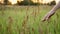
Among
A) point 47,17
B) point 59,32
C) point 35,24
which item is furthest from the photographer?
point 35,24

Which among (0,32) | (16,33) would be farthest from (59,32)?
(0,32)

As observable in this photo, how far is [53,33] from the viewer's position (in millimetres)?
3693

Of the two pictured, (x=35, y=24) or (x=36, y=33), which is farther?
(x=35, y=24)

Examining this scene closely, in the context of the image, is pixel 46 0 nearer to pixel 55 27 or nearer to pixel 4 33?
pixel 55 27

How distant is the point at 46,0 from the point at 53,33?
1.16 meters

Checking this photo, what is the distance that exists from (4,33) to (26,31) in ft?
2.11

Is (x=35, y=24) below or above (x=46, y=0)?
below

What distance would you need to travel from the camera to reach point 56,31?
149 inches

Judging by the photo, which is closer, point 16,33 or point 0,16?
point 16,33

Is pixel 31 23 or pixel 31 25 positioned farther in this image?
pixel 31 23

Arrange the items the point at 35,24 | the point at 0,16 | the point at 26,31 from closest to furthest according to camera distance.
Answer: the point at 26,31 < the point at 35,24 < the point at 0,16

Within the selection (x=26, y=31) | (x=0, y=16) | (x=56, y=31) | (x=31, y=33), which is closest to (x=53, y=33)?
(x=56, y=31)

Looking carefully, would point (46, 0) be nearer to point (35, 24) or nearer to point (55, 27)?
point (35, 24)

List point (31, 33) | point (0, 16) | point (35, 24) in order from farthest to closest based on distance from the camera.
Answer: point (0, 16), point (35, 24), point (31, 33)
